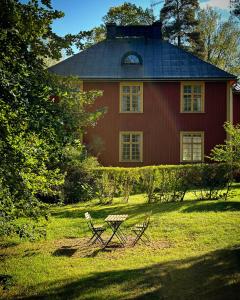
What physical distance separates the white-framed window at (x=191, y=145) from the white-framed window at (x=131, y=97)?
2.87 meters

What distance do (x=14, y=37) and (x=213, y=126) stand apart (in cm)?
1953

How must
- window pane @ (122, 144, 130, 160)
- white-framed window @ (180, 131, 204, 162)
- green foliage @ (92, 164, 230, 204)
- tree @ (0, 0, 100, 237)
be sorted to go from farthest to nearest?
window pane @ (122, 144, 130, 160) < white-framed window @ (180, 131, 204, 162) < green foliage @ (92, 164, 230, 204) < tree @ (0, 0, 100, 237)

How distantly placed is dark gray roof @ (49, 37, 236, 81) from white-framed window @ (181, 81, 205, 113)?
623mm

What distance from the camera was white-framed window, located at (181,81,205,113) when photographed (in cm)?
2405

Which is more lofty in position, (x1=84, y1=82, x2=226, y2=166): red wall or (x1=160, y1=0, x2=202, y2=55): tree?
(x1=160, y1=0, x2=202, y2=55): tree

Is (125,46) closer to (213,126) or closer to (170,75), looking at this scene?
(170,75)

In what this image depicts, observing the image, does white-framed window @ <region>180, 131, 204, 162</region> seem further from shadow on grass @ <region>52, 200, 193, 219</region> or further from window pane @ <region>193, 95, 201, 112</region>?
shadow on grass @ <region>52, 200, 193, 219</region>

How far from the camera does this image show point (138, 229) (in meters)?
10.7

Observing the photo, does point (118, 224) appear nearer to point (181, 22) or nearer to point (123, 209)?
point (123, 209)

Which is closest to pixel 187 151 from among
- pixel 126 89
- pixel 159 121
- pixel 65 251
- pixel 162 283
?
pixel 159 121

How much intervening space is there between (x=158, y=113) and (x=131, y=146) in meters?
2.36

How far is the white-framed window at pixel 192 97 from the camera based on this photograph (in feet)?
78.9

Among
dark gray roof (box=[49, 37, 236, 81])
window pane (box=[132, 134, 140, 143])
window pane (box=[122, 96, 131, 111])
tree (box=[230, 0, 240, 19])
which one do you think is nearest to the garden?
tree (box=[230, 0, 240, 19])

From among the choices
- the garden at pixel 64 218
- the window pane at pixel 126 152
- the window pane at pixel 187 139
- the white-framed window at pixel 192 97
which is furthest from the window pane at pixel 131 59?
the garden at pixel 64 218
